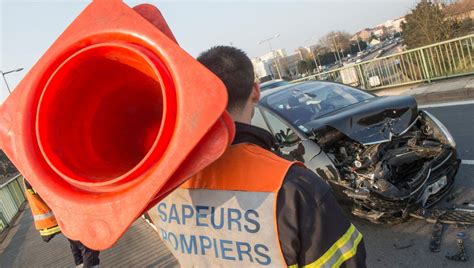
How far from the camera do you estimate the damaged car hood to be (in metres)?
4.28

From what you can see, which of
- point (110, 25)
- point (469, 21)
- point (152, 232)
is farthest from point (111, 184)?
point (469, 21)

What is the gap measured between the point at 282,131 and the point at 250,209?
349 centimetres

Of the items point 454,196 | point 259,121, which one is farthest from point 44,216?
point 454,196

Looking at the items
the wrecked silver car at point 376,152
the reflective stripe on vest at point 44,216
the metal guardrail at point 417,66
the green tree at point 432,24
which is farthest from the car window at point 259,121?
the green tree at point 432,24

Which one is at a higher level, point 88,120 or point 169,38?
point 169,38

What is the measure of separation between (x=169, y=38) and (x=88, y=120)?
1.56 feet

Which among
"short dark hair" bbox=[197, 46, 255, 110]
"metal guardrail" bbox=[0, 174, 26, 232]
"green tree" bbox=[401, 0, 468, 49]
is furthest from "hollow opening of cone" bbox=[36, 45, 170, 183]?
"green tree" bbox=[401, 0, 468, 49]

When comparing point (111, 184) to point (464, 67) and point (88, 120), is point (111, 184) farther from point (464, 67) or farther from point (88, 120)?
point (464, 67)

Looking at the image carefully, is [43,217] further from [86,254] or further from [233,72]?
[233,72]

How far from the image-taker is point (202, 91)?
41.0 inches

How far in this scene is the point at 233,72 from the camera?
1.51 metres

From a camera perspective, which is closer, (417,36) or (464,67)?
(464,67)

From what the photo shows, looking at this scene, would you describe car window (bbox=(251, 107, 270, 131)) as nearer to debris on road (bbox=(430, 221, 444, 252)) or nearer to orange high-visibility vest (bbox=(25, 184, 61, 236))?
debris on road (bbox=(430, 221, 444, 252))

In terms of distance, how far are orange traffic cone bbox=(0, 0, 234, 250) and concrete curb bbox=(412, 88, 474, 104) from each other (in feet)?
27.4
